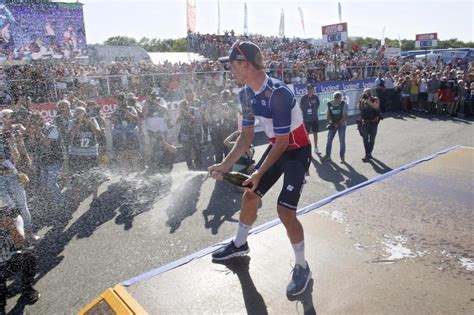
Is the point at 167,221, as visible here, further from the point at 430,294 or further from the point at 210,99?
the point at 210,99

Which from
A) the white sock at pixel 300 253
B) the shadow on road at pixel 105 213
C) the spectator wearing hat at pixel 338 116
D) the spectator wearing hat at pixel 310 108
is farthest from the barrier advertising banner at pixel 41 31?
the white sock at pixel 300 253

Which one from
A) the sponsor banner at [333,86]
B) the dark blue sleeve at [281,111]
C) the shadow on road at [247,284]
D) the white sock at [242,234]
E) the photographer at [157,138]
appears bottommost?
the shadow on road at [247,284]

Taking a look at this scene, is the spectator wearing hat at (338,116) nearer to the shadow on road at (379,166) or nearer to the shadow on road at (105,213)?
the shadow on road at (379,166)

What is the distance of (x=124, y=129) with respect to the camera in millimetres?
7543

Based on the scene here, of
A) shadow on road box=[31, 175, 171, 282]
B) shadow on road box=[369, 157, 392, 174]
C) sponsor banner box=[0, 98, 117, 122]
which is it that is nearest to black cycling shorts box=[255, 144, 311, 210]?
shadow on road box=[31, 175, 171, 282]

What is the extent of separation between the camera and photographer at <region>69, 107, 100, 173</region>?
6.56 m

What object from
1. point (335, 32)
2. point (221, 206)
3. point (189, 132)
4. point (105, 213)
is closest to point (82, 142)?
point (105, 213)

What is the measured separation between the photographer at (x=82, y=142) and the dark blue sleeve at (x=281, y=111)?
4.54 metres

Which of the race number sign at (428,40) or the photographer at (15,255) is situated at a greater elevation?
the race number sign at (428,40)

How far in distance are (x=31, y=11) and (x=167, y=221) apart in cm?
1534

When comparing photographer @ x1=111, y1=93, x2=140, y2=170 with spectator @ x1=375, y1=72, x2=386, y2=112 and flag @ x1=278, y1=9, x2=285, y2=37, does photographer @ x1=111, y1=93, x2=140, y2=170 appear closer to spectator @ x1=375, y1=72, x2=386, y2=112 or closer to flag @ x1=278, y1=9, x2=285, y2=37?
spectator @ x1=375, y1=72, x2=386, y2=112

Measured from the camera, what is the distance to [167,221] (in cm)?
547

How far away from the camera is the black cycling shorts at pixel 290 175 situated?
3324 millimetres

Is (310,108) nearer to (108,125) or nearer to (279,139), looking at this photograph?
(108,125)
